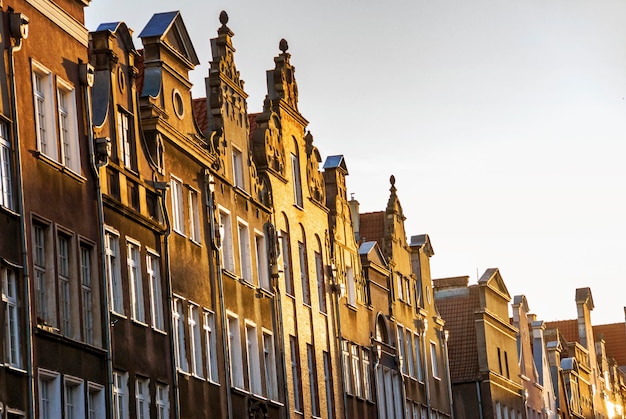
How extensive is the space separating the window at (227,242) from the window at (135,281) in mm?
6213

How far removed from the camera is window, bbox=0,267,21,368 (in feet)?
94.8

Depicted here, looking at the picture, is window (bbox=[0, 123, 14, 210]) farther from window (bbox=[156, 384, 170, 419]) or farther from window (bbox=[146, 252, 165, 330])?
window (bbox=[156, 384, 170, 419])

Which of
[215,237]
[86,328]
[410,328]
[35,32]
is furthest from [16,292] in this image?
[410,328]

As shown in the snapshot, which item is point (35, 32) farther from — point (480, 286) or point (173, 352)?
point (480, 286)

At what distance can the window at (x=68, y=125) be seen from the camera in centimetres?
3262

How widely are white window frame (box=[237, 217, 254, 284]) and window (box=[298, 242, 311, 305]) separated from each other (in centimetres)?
476

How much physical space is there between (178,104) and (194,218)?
2.90 meters

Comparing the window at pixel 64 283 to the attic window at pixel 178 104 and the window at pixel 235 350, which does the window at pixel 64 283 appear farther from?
the window at pixel 235 350

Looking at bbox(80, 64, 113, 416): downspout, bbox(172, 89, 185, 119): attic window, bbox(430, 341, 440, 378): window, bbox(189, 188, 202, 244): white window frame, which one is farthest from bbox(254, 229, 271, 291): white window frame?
bbox(430, 341, 440, 378): window

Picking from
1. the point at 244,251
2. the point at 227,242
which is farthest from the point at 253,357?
the point at 227,242

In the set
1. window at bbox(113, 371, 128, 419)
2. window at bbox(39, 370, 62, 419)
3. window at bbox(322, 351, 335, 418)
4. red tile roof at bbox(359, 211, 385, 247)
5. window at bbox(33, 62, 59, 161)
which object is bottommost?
window at bbox(39, 370, 62, 419)

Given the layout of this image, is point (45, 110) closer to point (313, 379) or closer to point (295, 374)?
point (295, 374)

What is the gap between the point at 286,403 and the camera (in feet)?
147

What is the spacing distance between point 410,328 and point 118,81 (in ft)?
85.0
